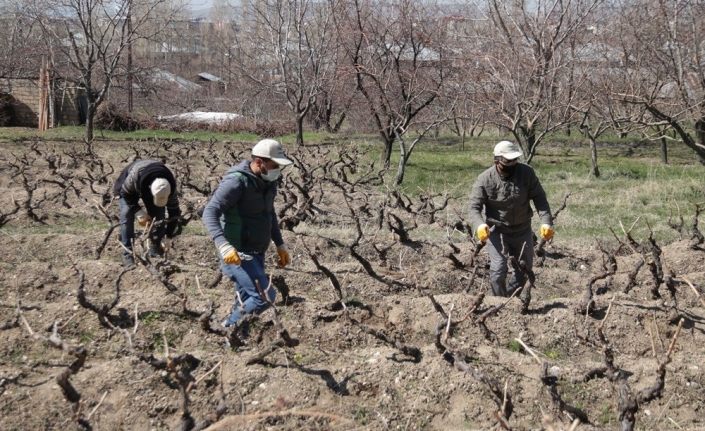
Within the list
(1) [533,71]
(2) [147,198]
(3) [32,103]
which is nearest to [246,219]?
(2) [147,198]

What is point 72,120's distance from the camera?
22.9 metres

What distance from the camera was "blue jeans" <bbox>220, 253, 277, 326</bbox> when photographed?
471cm

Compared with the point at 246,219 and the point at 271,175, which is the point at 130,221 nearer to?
the point at 246,219

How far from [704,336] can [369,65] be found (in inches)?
406

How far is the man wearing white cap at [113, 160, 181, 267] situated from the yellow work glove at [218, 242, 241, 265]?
1733mm

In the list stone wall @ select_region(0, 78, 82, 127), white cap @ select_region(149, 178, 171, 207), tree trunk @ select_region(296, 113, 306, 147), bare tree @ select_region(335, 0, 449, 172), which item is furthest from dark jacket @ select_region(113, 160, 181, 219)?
stone wall @ select_region(0, 78, 82, 127)

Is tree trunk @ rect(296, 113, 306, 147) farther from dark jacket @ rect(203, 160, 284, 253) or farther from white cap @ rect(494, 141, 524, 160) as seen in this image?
dark jacket @ rect(203, 160, 284, 253)

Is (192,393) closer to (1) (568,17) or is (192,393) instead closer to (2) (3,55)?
(1) (568,17)

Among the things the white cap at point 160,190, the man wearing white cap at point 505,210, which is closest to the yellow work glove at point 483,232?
the man wearing white cap at point 505,210

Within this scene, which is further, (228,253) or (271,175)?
(271,175)

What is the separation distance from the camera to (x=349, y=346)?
511 cm

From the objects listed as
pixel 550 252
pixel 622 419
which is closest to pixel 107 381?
pixel 622 419

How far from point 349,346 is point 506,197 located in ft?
5.63

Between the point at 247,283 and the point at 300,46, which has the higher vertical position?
the point at 300,46
